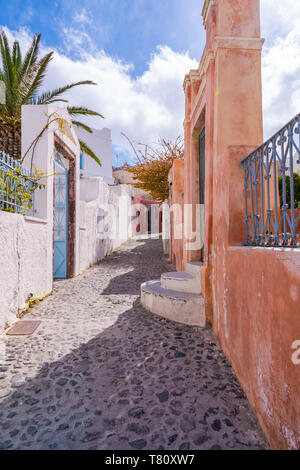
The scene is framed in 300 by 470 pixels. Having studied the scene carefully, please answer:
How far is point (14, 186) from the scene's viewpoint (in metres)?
4.28

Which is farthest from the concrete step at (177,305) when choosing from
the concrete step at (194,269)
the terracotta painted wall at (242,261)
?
the concrete step at (194,269)

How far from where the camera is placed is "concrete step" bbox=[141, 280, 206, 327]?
3.80m

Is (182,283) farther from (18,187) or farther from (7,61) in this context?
(7,61)

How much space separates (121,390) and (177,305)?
175 centimetres

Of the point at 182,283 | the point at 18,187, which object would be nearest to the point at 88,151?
the point at 18,187

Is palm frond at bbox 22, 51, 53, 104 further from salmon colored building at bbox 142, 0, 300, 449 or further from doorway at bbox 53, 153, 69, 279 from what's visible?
salmon colored building at bbox 142, 0, 300, 449

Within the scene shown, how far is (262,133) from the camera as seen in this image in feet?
10.9

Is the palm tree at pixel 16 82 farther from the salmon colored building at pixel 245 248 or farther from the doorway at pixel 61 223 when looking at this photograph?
the salmon colored building at pixel 245 248

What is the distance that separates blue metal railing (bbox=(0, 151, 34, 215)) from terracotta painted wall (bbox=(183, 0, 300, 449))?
2.92m

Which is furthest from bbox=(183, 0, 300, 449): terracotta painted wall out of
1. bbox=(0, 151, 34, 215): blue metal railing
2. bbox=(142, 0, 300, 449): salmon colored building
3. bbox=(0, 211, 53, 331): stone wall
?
bbox=(0, 151, 34, 215): blue metal railing

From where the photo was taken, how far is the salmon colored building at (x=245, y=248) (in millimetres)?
1605
